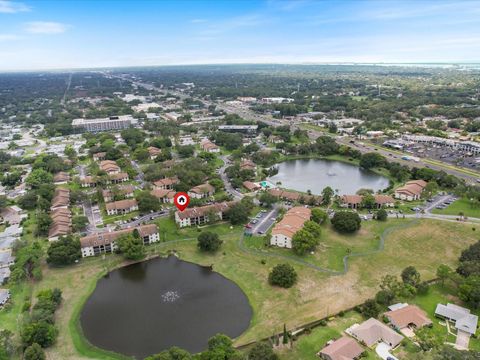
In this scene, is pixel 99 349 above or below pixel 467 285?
below

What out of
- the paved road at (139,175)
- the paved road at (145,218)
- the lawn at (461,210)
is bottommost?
the paved road at (139,175)

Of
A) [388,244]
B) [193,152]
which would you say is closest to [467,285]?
[388,244]

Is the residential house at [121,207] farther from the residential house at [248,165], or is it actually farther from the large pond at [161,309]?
the residential house at [248,165]

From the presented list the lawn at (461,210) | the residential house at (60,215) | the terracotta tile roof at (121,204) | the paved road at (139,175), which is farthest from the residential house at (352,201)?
the residential house at (60,215)

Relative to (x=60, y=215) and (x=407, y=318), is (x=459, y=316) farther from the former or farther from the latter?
(x=60, y=215)

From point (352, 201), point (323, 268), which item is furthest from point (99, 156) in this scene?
point (323, 268)

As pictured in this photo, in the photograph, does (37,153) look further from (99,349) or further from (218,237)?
(99,349)

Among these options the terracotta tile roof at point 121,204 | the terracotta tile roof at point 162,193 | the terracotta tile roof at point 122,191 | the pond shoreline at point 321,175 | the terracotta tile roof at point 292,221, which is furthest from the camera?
the pond shoreline at point 321,175
